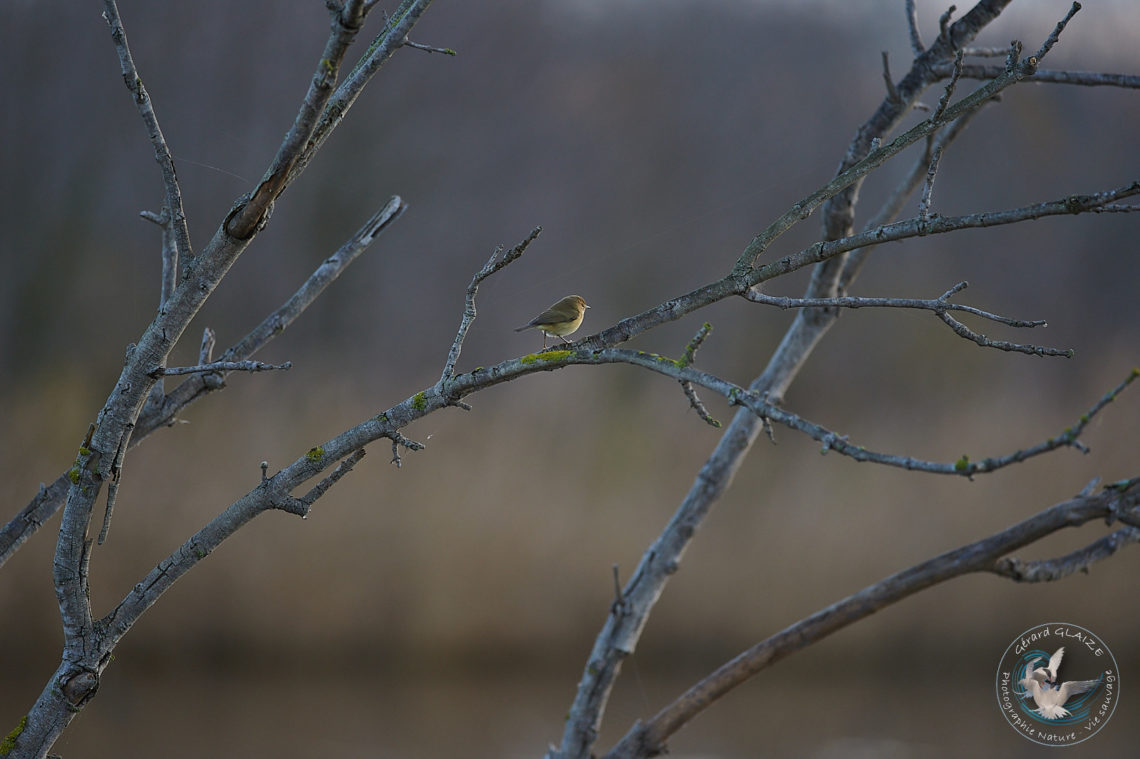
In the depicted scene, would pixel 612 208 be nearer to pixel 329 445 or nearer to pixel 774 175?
pixel 774 175

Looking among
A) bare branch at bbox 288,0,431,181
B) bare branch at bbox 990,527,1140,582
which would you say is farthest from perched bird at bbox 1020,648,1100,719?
bare branch at bbox 288,0,431,181

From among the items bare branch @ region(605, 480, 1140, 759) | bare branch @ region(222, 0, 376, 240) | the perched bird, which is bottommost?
bare branch @ region(605, 480, 1140, 759)

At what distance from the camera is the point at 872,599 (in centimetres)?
118

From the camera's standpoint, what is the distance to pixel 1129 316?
12.7ft

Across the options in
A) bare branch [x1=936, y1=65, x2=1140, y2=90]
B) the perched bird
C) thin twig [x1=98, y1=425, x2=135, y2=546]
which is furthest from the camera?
the perched bird

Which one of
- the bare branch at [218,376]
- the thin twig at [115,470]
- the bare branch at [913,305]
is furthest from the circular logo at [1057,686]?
the thin twig at [115,470]

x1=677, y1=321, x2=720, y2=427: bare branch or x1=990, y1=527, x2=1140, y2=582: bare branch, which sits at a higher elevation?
x1=677, y1=321, x2=720, y2=427: bare branch

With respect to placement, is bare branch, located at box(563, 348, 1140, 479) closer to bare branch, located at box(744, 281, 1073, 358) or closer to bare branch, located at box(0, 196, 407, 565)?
bare branch, located at box(744, 281, 1073, 358)

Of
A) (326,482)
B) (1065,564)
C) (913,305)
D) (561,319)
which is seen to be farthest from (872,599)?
(326,482)

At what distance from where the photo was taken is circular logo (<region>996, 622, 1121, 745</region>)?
1.95 meters

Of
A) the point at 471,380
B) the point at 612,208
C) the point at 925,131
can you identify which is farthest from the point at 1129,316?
the point at 471,380

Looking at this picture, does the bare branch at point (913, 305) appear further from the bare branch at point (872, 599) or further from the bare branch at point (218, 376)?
the bare branch at point (218, 376)

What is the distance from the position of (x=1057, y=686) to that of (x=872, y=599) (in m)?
1.30

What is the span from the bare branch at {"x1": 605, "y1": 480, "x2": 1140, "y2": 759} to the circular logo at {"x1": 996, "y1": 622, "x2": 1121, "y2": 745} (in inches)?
25.2
